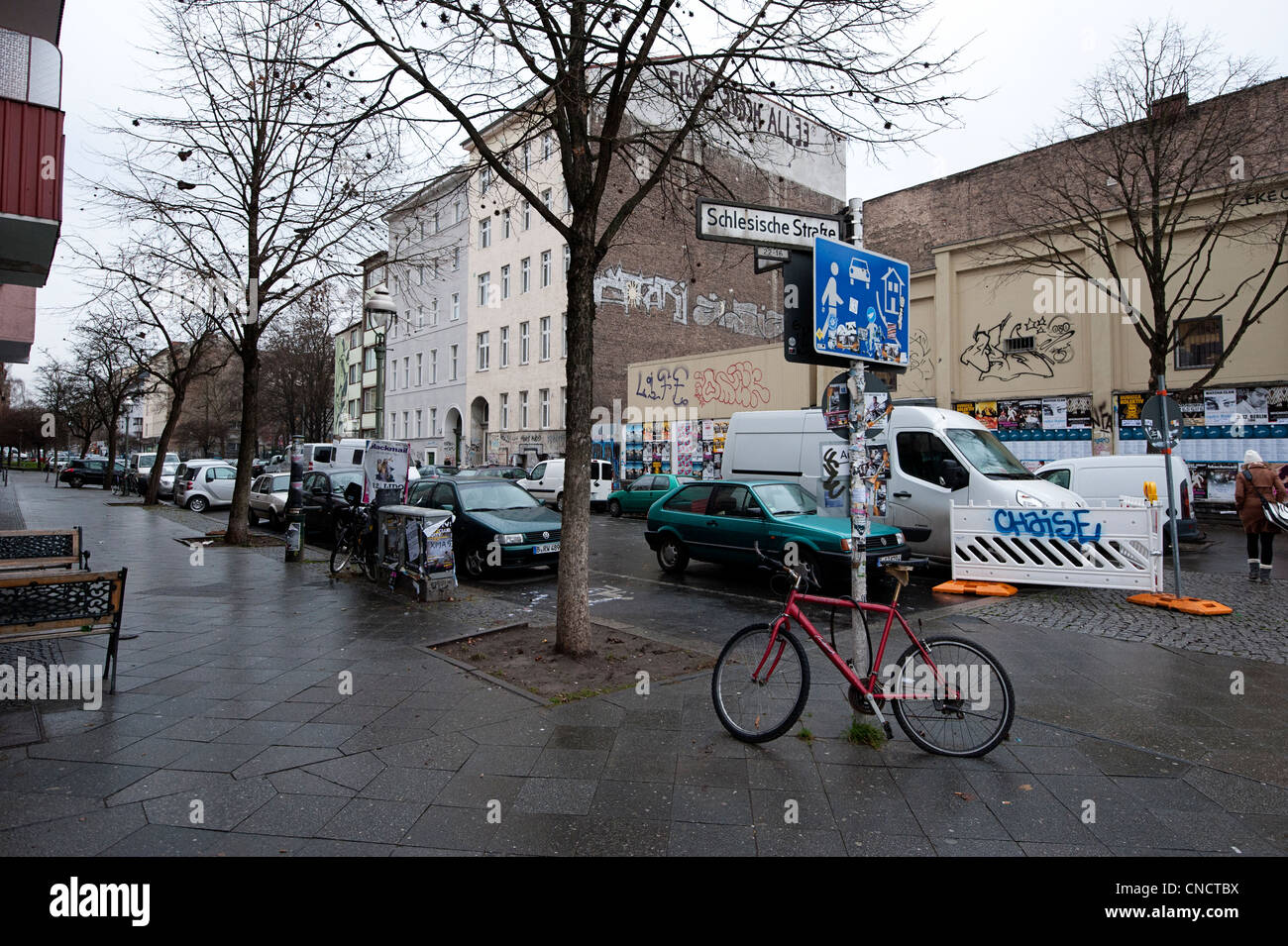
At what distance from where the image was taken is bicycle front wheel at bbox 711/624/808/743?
446cm

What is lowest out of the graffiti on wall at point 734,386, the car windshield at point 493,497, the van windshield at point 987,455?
the car windshield at point 493,497

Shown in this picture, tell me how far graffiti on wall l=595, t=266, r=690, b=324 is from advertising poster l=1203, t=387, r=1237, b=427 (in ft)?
77.9

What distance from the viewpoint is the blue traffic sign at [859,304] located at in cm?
463

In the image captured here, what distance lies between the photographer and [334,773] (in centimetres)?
400

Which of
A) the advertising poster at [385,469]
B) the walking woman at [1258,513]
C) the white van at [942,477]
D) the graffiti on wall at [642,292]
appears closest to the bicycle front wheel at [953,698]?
the white van at [942,477]

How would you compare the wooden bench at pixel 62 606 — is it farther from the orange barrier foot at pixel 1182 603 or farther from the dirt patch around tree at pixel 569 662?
the orange barrier foot at pixel 1182 603

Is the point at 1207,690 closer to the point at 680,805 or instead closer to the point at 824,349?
the point at 824,349

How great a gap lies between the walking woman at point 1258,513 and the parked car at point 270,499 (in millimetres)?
20113

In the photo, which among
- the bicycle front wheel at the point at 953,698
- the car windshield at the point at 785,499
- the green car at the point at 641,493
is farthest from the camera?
the green car at the point at 641,493

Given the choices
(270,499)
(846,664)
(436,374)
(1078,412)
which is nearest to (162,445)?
(270,499)

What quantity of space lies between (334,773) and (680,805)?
1.88 m

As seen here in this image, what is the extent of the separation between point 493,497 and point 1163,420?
379 inches

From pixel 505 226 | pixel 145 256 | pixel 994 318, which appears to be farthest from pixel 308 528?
pixel 505 226
